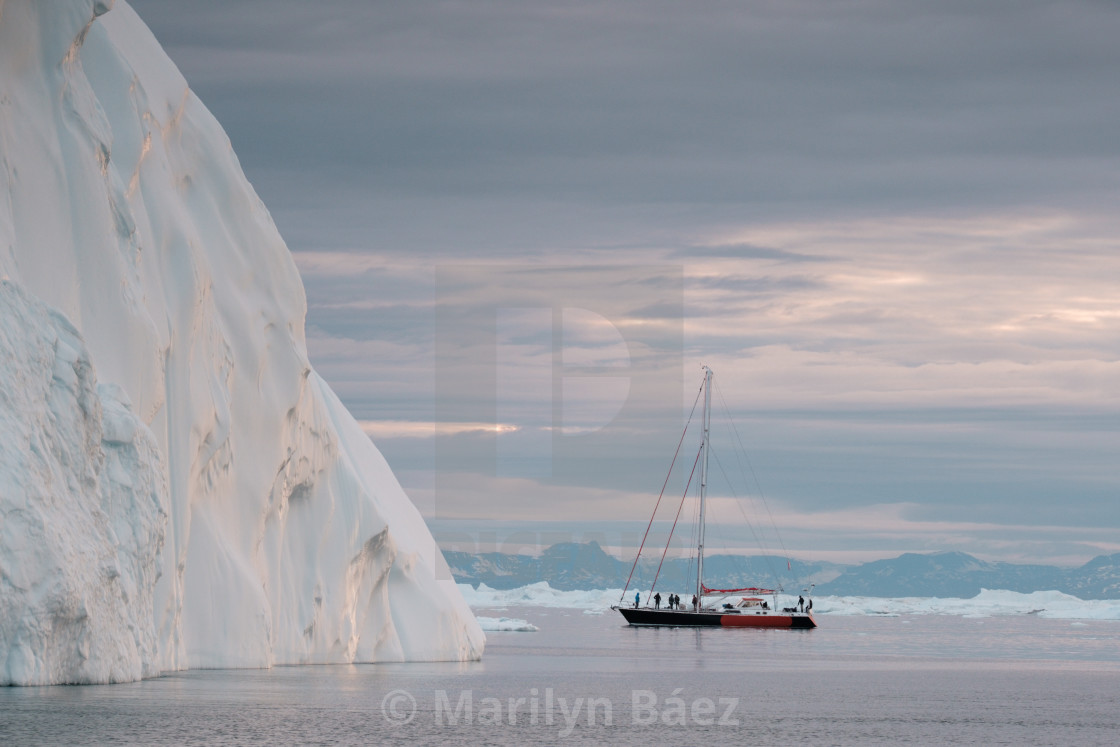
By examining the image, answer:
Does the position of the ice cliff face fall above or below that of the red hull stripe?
above

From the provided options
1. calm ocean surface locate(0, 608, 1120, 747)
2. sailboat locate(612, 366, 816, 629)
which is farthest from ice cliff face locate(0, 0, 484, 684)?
sailboat locate(612, 366, 816, 629)

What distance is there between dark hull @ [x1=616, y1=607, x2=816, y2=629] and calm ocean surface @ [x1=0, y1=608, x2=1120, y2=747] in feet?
134

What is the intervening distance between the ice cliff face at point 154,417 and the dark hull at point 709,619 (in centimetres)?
5565

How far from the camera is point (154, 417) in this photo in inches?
1326

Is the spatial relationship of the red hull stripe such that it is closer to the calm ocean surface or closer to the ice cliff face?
the calm ocean surface

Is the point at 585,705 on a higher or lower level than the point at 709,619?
lower

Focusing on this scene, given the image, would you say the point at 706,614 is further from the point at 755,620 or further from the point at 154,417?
the point at 154,417

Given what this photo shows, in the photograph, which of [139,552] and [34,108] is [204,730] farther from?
[34,108]

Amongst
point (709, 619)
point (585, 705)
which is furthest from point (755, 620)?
point (585, 705)

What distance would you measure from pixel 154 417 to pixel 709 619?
72.5m

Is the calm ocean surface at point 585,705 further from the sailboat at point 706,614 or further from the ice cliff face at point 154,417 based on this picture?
the sailboat at point 706,614

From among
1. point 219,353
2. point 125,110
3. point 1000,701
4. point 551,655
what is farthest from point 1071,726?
point 551,655

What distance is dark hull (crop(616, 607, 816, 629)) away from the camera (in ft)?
334

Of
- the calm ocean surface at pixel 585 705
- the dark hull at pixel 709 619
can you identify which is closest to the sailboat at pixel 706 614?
the dark hull at pixel 709 619
